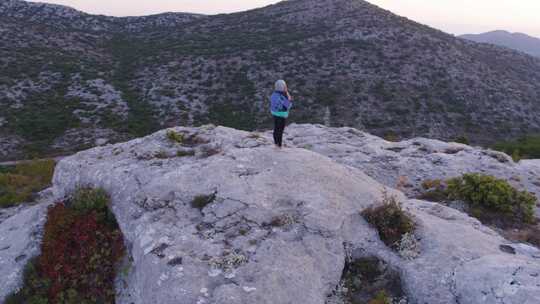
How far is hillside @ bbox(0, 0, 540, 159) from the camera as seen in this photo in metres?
45.4

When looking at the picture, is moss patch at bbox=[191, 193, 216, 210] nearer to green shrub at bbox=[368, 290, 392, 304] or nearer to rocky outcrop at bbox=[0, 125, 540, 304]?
rocky outcrop at bbox=[0, 125, 540, 304]

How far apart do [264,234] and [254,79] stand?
4911 centimetres

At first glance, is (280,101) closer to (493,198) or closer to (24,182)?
(493,198)

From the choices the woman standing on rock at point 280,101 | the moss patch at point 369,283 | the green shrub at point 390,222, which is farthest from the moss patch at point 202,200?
the green shrub at point 390,222

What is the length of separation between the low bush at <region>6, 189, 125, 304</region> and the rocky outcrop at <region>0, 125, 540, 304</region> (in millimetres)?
557

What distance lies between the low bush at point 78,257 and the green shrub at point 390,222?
23.4ft

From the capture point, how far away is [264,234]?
10.1 meters

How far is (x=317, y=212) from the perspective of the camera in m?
10.8

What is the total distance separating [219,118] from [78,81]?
2242 centimetres

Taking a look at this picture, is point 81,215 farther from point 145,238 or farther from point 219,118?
point 219,118

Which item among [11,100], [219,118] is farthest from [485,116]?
[11,100]

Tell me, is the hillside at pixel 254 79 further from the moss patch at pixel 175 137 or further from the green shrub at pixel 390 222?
the green shrub at pixel 390 222

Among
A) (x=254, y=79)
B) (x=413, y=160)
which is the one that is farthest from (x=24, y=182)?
(x=254, y=79)

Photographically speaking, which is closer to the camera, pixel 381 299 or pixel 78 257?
pixel 381 299
